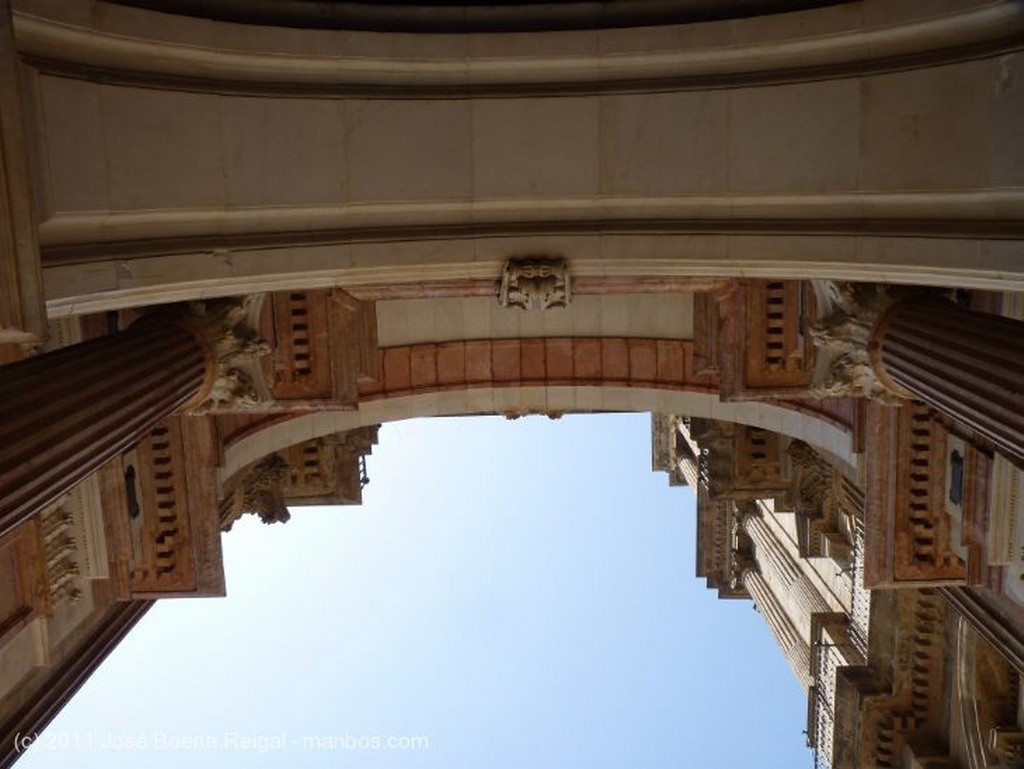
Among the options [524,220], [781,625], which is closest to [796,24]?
[524,220]

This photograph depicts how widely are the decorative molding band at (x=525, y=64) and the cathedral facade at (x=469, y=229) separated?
1.4 inches

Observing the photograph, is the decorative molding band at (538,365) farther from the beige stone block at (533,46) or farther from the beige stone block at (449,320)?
the beige stone block at (533,46)

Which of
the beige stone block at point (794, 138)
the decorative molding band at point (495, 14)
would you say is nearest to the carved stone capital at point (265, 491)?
the decorative molding band at point (495, 14)

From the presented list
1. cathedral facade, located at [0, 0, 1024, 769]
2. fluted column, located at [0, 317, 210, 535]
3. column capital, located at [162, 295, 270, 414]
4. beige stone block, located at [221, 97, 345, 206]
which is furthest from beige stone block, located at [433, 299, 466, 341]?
beige stone block, located at [221, 97, 345, 206]

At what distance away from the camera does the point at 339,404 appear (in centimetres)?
1562

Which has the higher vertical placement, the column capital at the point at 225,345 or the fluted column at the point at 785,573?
the column capital at the point at 225,345

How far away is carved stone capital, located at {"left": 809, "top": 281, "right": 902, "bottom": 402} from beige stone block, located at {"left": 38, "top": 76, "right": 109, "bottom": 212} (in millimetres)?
8964

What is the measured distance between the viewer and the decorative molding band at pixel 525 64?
9.70 metres

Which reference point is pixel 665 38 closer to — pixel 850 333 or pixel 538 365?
pixel 850 333

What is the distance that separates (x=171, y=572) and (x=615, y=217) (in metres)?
9.58

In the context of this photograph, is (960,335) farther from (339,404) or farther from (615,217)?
(339,404)

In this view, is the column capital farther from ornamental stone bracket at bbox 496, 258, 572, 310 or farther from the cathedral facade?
ornamental stone bracket at bbox 496, 258, 572, 310

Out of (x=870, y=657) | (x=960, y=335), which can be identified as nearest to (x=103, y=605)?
(x=960, y=335)

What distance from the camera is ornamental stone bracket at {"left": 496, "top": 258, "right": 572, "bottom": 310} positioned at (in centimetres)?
1176
